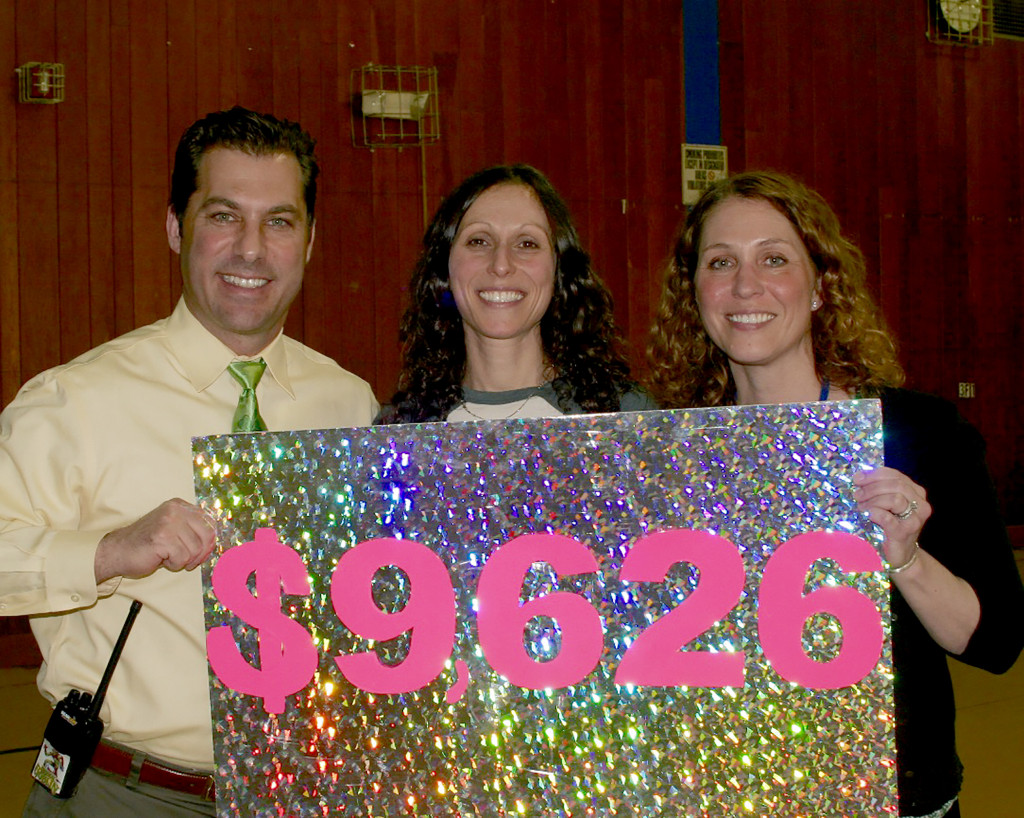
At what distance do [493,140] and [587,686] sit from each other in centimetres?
442

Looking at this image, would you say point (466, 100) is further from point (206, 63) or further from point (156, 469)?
point (156, 469)

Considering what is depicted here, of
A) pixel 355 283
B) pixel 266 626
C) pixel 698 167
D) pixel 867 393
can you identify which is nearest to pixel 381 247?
pixel 355 283

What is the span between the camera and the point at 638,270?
5586 millimetres

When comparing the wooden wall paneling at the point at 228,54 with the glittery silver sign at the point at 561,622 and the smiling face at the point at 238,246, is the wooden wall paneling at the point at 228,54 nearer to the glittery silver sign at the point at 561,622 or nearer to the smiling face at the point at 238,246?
the smiling face at the point at 238,246

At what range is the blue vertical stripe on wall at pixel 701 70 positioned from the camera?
568 cm

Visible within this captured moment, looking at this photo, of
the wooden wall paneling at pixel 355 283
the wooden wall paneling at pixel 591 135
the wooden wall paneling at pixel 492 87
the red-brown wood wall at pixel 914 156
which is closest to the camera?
the wooden wall paneling at pixel 355 283

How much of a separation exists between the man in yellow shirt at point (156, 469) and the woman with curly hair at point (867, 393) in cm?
63

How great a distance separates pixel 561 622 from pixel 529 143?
14.6 ft

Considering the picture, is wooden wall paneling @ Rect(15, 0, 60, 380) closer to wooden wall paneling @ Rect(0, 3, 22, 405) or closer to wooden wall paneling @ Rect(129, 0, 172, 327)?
wooden wall paneling @ Rect(0, 3, 22, 405)

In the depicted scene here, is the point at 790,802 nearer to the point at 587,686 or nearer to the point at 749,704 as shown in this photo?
the point at 749,704

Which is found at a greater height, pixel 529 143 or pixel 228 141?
pixel 529 143

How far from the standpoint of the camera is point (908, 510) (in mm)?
1098

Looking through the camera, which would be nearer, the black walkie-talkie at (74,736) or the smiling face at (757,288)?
the black walkie-talkie at (74,736)

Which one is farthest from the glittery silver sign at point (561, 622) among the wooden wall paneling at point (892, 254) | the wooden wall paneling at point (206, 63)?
the wooden wall paneling at point (892, 254)
